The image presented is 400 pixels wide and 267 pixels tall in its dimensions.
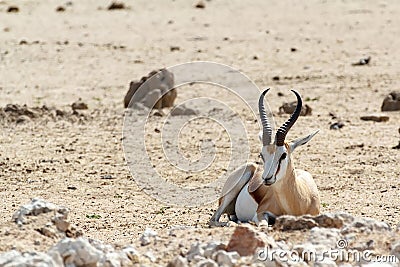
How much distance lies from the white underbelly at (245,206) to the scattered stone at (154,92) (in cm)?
583

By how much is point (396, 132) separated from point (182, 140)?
2822mm

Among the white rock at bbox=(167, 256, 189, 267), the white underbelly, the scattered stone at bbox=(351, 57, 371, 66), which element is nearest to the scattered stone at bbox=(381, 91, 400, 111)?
the scattered stone at bbox=(351, 57, 371, 66)

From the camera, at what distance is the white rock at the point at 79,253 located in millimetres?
6168

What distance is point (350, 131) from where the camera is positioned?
1370 centimetres

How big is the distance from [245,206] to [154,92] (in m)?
6.18

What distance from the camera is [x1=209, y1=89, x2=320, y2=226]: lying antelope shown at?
8898 millimetres

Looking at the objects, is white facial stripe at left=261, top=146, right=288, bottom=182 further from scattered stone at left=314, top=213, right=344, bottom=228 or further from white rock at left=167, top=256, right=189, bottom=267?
white rock at left=167, top=256, right=189, bottom=267

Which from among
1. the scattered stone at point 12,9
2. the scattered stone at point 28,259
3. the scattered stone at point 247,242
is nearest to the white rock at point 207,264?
the scattered stone at point 247,242

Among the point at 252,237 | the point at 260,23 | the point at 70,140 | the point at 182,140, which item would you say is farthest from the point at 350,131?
the point at 260,23

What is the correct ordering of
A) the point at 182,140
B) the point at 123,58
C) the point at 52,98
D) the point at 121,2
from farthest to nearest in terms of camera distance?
the point at 121,2 < the point at 123,58 < the point at 52,98 < the point at 182,140

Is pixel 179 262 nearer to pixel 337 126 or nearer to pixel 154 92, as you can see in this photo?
pixel 337 126

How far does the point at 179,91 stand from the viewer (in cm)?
1692

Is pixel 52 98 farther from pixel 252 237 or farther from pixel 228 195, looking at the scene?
pixel 252 237

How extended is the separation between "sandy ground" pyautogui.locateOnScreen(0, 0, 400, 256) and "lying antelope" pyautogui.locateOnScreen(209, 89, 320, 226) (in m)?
0.41
